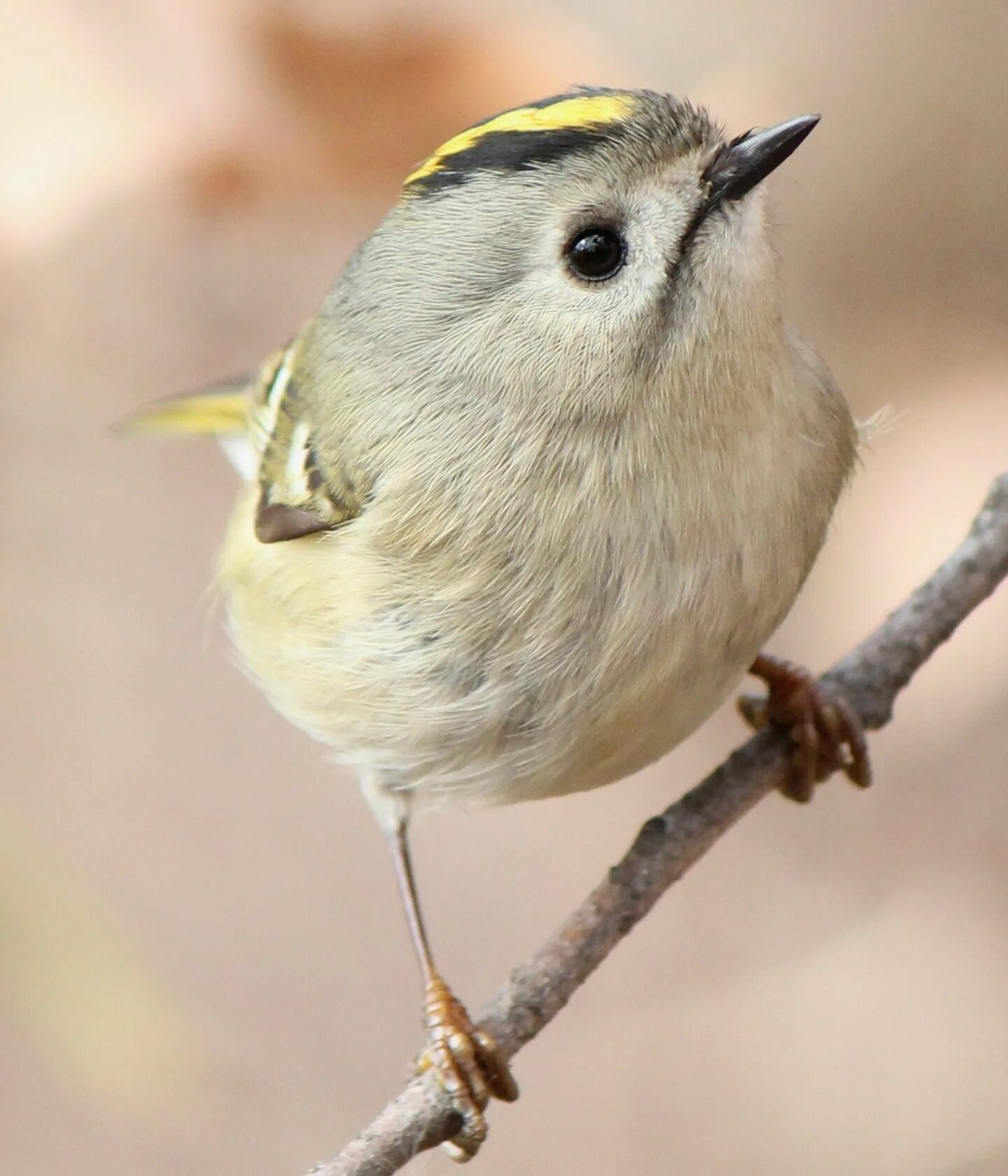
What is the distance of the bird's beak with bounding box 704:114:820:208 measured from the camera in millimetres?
959

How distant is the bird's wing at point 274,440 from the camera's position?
46.4 inches

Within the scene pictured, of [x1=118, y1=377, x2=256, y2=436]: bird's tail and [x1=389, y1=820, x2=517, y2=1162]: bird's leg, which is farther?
[x1=118, y1=377, x2=256, y2=436]: bird's tail

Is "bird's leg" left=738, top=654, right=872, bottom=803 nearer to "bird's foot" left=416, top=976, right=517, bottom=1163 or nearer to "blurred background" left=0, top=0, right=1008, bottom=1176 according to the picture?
"bird's foot" left=416, top=976, right=517, bottom=1163

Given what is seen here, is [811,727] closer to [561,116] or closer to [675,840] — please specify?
[675,840]

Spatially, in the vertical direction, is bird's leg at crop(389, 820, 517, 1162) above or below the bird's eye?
below

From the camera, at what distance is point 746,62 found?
2240 millimetres

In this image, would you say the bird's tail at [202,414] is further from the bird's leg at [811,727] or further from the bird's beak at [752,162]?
the bird's beak at [752,162]

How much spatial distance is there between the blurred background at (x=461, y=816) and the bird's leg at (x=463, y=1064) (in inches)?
30.4

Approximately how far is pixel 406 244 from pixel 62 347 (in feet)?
5.72

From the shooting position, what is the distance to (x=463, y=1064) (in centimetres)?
115

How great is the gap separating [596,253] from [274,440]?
1.81ft

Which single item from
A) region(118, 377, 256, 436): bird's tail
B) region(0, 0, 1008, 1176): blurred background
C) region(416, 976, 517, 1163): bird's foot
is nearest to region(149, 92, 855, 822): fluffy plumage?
region(416, 976, 517, 1163): bird's foot

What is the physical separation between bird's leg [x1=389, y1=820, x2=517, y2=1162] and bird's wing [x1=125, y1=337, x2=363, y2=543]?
408 millimetres

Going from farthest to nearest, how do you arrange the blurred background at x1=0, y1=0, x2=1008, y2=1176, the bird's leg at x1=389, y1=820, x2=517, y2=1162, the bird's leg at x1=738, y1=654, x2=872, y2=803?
the blurred background at x1=0, y1=0, x2=1008, y2=1176 → the bird's leg at x1=738, y1=654, x2=872, y2=803 → the bird's leg at x1=389, y1=820, x2=517, y2=1162
